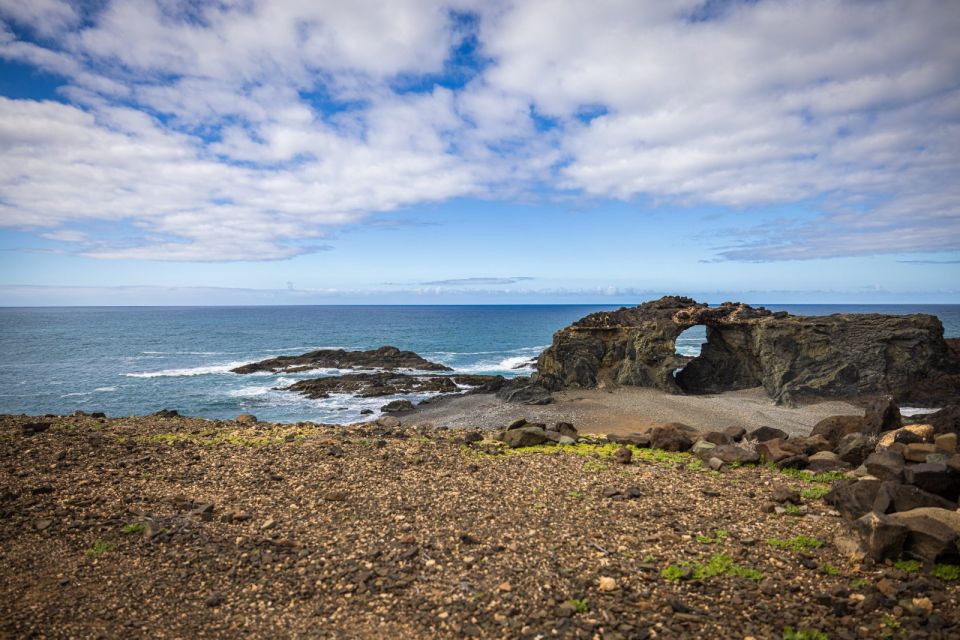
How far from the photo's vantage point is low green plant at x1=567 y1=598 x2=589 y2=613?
7.80 m

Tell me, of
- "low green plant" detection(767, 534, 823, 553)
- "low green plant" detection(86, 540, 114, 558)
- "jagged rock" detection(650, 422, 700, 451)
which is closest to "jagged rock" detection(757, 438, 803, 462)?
"jagged rock" detection(650, 422, 700, 451)

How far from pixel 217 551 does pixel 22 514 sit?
5.10 metres

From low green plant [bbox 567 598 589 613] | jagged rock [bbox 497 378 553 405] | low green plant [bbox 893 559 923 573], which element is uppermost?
low green plant [bbox 893 559 923 573]

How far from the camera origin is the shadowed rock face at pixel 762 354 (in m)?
32.8

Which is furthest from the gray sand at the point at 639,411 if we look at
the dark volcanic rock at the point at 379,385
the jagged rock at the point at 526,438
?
the jagged rock at the point at 526,438

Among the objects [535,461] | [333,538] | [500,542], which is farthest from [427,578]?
[535,461]

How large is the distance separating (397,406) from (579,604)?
3537 centimetres

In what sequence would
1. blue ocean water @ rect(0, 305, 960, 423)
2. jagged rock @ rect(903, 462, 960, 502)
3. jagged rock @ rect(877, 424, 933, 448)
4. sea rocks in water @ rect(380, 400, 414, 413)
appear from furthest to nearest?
blue ocean water @ rect(0, 305, 960, 423) → sea rocks in water @ rect(380, 400, 414, 413) → jagged rock @ rect(877, 424, 933, 448) → jagged rock @ rect(903, 462, 960, 502)

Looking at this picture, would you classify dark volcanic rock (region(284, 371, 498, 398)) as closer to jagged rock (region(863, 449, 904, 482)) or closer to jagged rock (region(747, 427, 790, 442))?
jagged rock (region(747, 427, 790, 442))

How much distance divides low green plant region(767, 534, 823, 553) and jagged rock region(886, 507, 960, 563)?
133 cm

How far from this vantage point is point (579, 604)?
7.89 meters

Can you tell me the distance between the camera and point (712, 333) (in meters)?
42.5

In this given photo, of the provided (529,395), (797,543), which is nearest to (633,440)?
(797,543)

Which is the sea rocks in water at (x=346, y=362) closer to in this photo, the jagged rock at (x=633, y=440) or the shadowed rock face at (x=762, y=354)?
the shadowed rock face at (x=762, y=354)
